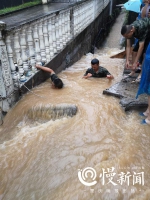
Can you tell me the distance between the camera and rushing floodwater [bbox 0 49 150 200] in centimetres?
260

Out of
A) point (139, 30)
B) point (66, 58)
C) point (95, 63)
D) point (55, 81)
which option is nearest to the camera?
point (139, 30)

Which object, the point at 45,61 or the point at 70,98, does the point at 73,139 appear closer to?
the point at 70,98

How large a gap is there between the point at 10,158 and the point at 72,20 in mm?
5388

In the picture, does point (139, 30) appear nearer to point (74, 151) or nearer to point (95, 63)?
point (95, 63)


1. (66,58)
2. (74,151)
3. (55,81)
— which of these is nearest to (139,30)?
(55,81)

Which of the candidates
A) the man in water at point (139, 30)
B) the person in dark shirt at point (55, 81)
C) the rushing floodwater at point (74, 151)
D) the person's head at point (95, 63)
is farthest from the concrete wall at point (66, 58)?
the man in water at point (139, 30)

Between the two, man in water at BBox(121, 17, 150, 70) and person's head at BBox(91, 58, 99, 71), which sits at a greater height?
man in water at BBox(121, 17, 150, 70)

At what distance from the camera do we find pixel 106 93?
15.1ft

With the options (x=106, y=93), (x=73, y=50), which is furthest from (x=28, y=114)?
(x=73, y=50)

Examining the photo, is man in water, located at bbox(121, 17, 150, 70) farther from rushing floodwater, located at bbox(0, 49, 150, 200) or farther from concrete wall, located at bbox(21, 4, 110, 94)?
concrete wall, located at bbox(21, 4, 110, 94)

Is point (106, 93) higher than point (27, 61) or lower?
lower

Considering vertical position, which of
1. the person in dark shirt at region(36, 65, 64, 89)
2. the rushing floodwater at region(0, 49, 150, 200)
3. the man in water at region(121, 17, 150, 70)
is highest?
the man in water at region(121, 17, 150, 70)

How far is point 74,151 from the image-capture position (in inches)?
126

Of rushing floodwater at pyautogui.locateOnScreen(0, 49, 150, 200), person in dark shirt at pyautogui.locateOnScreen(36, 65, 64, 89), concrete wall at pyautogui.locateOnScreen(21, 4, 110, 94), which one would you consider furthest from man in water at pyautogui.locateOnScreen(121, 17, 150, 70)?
concrete wall at pyautogui.locateOnScreen(21, 4, 110, 94)
